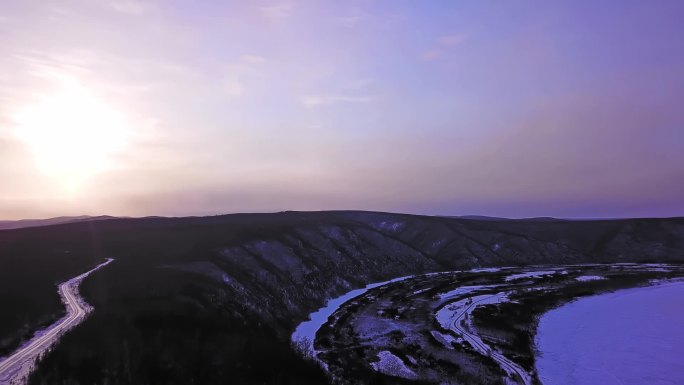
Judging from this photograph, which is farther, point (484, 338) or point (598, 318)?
point (598, 318)

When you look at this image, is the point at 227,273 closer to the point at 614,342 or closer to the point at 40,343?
the point at 40,343

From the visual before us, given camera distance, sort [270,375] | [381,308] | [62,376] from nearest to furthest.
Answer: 1. [62,376]
2. [270,375]
3. [381,308]

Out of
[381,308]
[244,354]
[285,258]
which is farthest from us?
[285,258]

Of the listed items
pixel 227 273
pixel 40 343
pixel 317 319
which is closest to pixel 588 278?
pixel 317 319

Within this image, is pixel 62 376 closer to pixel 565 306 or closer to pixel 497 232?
pixel 565 306

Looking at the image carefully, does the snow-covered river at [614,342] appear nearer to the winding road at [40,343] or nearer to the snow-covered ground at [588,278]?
the snow-covered ground at [588,278]

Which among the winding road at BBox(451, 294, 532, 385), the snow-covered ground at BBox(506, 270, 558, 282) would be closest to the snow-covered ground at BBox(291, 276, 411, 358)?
the winding road at BBox(451, 294, 532, 385)

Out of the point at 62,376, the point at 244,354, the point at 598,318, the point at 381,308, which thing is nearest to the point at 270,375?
the point at 244,354
